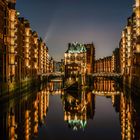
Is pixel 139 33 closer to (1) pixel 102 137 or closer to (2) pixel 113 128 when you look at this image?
(2) pixel 113 128

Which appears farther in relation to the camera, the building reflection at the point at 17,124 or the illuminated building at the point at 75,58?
the illuminated building at the point at 75,58

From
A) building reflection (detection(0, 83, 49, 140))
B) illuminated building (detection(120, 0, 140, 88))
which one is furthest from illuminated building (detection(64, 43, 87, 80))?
building reflection (detection(0, 83, 49, 140))

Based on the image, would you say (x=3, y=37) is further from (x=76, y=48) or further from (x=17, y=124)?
(x=76, y=48)

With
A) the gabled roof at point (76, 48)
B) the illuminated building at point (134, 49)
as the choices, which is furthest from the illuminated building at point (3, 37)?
the gabled roof at point (76, 48)

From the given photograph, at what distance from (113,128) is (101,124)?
340cm

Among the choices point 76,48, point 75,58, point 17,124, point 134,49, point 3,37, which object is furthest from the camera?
point 76,48

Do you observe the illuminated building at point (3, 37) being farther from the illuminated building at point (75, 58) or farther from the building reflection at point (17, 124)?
the illuminated building at point (75, 58)

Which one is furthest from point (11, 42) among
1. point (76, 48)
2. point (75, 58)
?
point (76, 48)

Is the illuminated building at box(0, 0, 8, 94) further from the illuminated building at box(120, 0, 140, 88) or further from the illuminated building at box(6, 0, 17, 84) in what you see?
the illuminated building at box(120, 0, 140, 88)

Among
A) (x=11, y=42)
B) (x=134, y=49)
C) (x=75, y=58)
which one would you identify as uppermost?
(x=11, y=42)

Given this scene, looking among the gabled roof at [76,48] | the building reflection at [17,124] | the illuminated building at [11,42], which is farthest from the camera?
the gabled roof at [76,48]

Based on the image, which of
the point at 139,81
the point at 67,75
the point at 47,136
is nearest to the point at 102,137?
the point at 47,136

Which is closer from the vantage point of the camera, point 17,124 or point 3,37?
point 17,124

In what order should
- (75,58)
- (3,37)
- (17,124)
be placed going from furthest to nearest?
(75,58)
(3,37)
(17,124)
